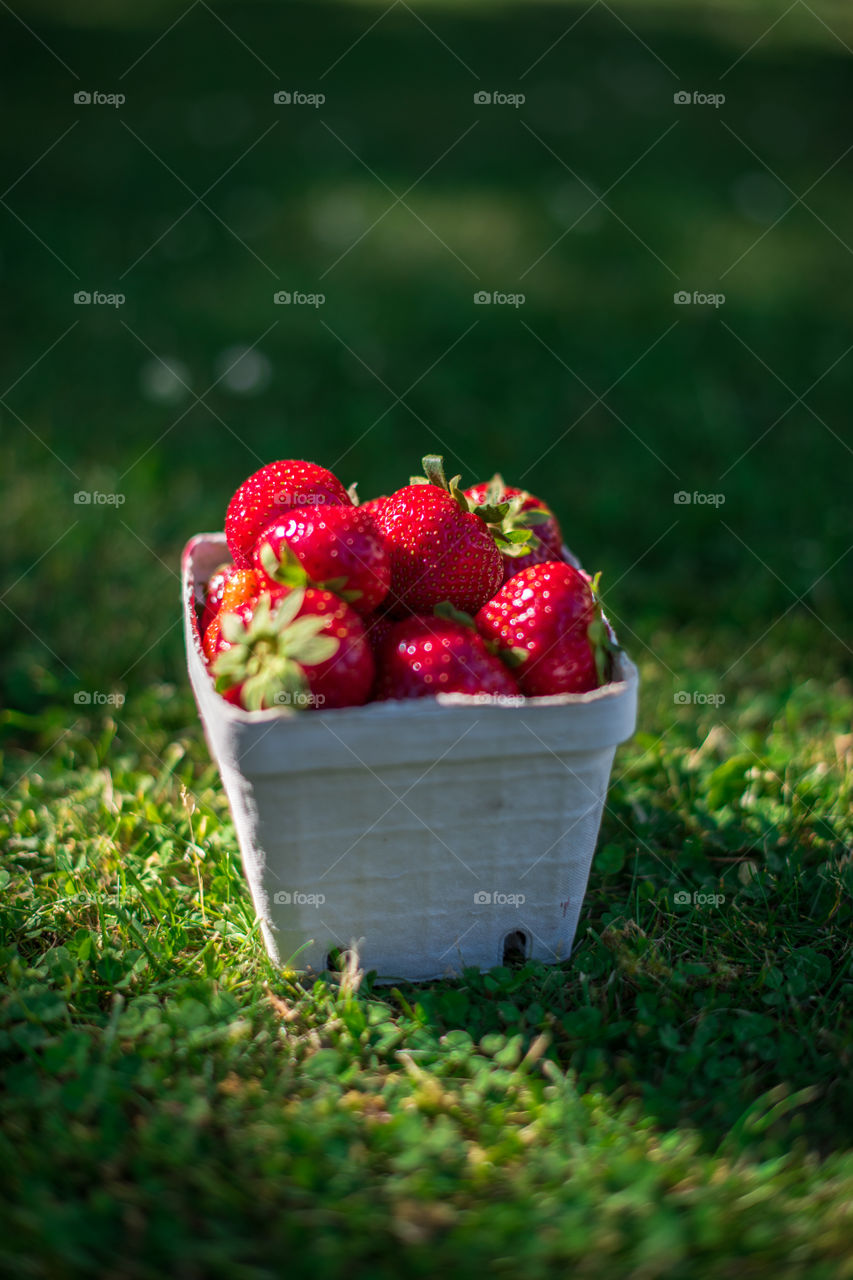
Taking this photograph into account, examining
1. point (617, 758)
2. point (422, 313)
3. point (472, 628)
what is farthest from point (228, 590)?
point (422, 313)

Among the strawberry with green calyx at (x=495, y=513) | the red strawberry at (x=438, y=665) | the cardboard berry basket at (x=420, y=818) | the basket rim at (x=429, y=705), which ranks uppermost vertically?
the strawberry with green calyx at (x=495, y=513)

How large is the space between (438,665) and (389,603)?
0.68ft

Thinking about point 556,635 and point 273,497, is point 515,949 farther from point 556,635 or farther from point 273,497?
point 273,497

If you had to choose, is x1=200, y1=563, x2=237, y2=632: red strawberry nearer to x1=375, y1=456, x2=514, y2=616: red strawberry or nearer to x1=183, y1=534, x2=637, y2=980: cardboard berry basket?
x1=183, y1=534, x2=637, y2=980: cardboard berry basket

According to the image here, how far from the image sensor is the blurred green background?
2766 mm

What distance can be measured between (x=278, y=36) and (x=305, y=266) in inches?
151

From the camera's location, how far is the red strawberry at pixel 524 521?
1687mm

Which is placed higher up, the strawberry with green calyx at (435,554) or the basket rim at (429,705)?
the strawberry with green calyx at (435,554)

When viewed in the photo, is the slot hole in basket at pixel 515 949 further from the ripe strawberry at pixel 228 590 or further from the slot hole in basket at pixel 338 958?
the ripe strawberry at pixel 228 590

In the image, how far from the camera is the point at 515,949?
1.61 m

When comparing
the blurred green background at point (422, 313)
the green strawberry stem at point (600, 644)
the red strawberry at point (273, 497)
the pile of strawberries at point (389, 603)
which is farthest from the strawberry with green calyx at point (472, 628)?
the blurred green background at point (422, 313)

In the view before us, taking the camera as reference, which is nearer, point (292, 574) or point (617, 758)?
point (292, 574)

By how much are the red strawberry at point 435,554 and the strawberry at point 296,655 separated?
0.59ft

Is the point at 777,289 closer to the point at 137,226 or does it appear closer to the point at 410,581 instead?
the point at 137,226
